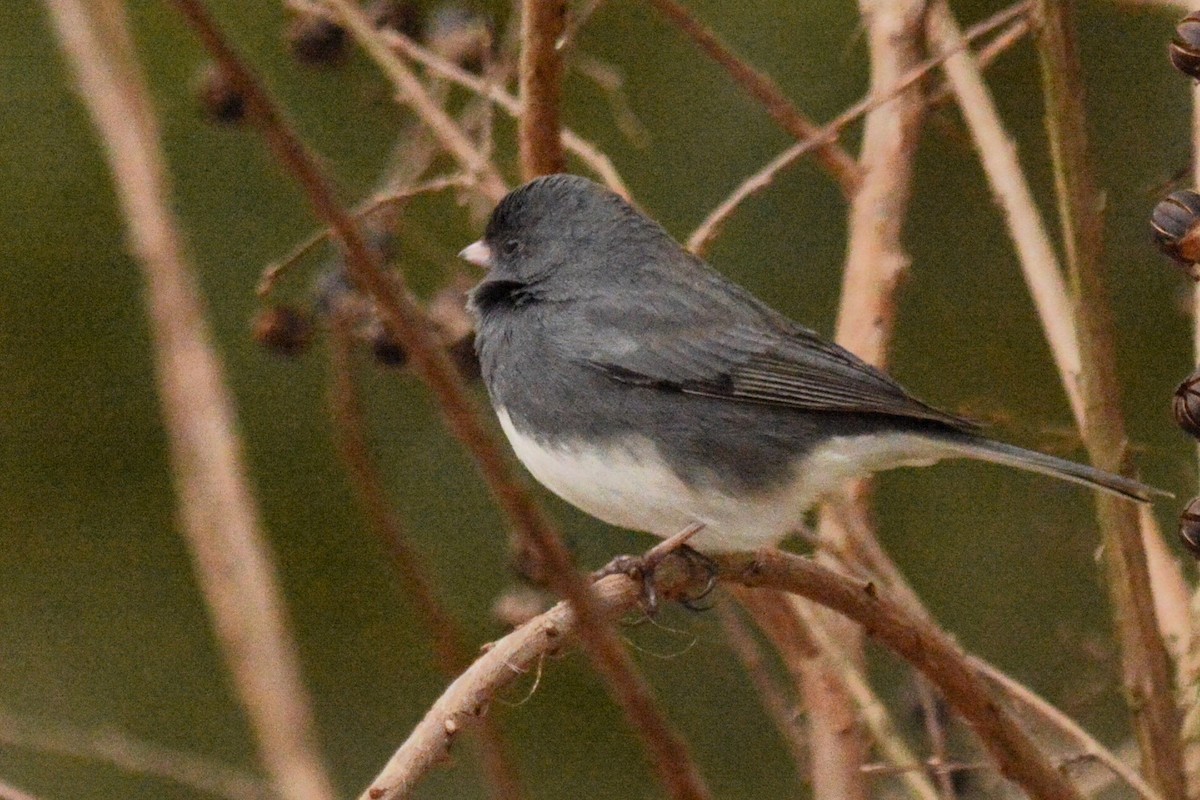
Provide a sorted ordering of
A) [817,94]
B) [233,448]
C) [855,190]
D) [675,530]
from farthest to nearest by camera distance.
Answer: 1. [817,94]
2. [855,190]
3. [675,530]
4. [233,448]

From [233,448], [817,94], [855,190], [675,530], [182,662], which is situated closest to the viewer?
[233,448]

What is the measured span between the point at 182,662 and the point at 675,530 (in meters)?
2.35

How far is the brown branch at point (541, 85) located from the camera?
7.08ft

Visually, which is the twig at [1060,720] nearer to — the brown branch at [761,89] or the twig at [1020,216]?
the twig at [1020,216]

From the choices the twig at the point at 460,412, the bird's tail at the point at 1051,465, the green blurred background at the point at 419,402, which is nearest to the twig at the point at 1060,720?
the bird's tail at the point at 1051,465

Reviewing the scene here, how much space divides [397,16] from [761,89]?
24.9 inches

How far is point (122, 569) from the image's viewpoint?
4.24 metres

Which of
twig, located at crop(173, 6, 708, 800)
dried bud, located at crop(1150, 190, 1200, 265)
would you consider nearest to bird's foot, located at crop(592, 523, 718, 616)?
dried bud, located at crop(1150, 190, 1200, 265)

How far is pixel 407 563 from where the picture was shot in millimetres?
1931

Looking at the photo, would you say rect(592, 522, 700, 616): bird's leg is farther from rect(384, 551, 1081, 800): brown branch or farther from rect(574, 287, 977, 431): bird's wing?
rect(574, 287, 977, 431): bird's wing

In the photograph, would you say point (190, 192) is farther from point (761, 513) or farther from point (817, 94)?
point (761, 513)

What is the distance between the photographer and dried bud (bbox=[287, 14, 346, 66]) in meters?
2.61

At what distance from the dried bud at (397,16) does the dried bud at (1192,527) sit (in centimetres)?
147

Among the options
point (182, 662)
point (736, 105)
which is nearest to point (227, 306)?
point (182, 662)
